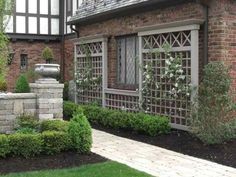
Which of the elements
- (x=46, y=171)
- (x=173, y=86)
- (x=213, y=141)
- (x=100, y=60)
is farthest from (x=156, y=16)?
(x=46, y=171)

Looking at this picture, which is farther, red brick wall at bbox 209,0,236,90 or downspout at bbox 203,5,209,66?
downspout at bbox 203,5,209,66

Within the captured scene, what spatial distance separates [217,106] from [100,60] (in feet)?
19.8

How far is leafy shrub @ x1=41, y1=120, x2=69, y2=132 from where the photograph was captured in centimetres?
865

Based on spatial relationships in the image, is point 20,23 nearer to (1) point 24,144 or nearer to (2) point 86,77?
(2) point 86,77

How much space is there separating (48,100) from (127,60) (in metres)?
4.30

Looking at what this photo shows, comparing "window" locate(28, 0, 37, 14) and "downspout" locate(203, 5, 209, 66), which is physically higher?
"window" locate(28, 0, 37, 14)

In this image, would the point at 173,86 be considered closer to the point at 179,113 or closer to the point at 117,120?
the point at 179,113

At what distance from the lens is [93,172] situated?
6.99 metres

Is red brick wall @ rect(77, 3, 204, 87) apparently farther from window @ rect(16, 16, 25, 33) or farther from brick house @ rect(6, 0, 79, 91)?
window @ rect(16, 16, 25, 33)

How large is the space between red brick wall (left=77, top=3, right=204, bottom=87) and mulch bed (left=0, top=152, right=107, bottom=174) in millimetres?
4318

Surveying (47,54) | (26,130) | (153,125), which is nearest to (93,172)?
(26,130)

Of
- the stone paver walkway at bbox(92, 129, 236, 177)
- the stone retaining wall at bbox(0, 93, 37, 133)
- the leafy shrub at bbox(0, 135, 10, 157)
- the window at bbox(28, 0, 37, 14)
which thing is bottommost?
the stone paver walkway at bbox(92, 129, 236, 177)

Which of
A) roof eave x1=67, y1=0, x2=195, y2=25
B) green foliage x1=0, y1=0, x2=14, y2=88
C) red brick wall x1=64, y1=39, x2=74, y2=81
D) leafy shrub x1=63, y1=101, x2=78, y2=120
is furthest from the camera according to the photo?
red brick wall x1=64, y1=39, x2=74, y2=81

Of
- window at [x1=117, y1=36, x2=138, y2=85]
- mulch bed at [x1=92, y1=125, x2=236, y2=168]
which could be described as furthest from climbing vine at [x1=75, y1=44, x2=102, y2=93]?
mulch bed at [x1=92, y1=125, x2=236, y2=168]
